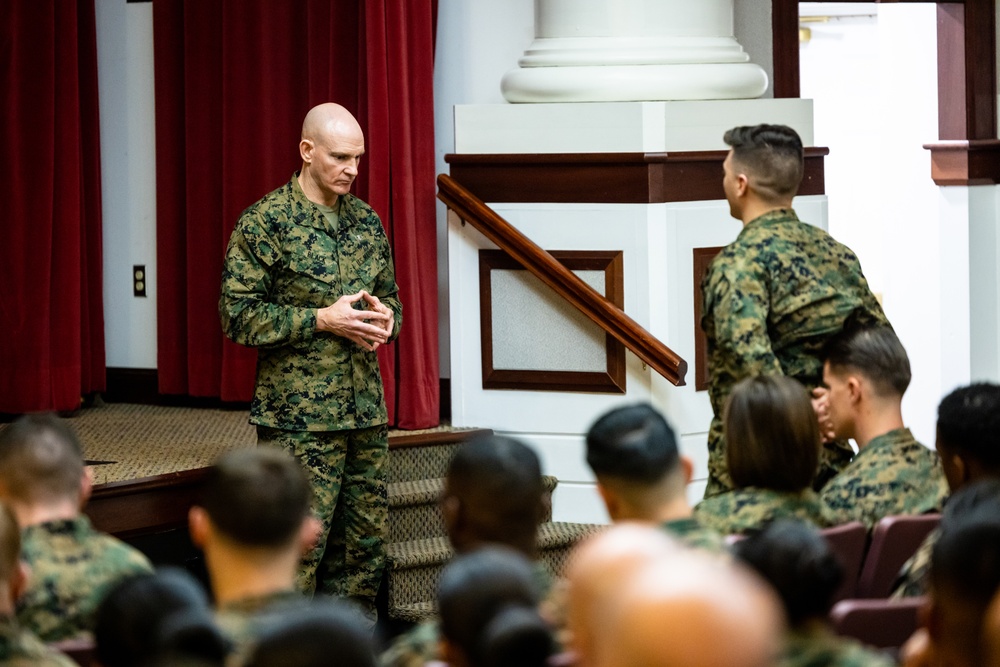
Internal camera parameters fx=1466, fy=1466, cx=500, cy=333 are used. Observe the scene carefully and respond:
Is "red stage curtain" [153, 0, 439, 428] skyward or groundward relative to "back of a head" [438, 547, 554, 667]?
skyward

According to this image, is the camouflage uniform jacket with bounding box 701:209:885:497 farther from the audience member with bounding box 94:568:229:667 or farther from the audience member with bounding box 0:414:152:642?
→ the audience member with bounding box 94:568:229:667

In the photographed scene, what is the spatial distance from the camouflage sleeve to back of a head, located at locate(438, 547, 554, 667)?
2.18 meters

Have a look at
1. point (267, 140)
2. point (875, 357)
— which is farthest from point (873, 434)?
point (267, 140)

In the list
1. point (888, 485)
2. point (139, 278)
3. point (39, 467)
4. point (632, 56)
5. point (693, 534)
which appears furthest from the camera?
point (139, 278)

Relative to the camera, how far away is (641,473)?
2381 millimetres

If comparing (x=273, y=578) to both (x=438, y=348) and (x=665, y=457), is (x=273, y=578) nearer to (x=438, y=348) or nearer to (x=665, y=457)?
(x=665, y=457)

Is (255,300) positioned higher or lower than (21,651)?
higher

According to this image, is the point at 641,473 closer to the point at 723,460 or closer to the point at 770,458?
the point at 770,458

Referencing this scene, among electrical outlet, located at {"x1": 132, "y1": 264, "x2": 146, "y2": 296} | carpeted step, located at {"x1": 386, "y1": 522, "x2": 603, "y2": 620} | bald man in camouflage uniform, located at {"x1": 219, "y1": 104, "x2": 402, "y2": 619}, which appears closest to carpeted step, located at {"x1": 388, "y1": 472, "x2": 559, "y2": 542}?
carpeted step, located at {"x1": 386, "y1": 522, "x2": 603, "y2": 620}

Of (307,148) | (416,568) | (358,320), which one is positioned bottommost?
(416,568)

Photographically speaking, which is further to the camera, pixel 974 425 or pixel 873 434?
pixel 873 434

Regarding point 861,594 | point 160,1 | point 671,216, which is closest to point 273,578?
point 861,594

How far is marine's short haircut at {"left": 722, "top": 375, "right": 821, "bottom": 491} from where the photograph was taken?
2.63 meters

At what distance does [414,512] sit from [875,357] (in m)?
1.86
